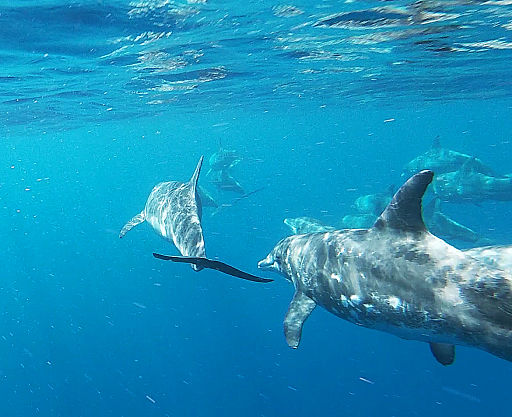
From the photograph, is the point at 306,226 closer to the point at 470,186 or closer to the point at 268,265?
the point at 268,265

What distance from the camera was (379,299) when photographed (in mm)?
6250

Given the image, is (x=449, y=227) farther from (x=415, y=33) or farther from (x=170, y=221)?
(x=170, y=221)

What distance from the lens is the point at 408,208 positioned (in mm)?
6055

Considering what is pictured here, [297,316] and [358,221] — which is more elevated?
[297,316]

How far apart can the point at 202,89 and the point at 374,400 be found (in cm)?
1938

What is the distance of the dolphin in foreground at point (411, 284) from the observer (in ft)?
16.2

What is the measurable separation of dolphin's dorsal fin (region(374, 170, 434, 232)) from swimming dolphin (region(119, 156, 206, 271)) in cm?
375

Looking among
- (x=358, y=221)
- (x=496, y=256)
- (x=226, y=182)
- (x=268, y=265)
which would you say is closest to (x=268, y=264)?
(x=268, y=265)

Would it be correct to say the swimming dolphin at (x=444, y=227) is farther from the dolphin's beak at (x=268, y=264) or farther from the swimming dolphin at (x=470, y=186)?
the dolphin's beak at (x=268, y=264)

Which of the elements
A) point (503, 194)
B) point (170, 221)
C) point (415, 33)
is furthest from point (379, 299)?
point (503, 194)

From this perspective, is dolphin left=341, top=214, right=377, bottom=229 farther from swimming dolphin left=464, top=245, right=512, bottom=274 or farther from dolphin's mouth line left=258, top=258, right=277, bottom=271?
swimming dolphin left=464, top=245, right=512, bottom=274

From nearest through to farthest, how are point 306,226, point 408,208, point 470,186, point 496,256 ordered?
point 496,256, point 408,208, point 306,226, point 470,186

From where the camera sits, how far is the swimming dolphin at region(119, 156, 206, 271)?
9.73 meters

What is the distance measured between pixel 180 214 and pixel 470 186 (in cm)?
1626
